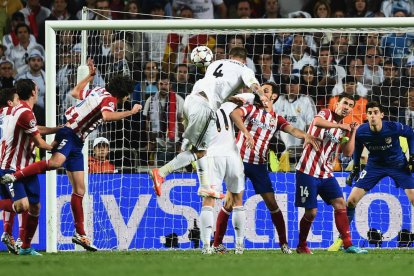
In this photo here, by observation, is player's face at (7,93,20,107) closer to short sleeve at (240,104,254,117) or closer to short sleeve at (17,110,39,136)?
short sleeve at (17,110,39,136)

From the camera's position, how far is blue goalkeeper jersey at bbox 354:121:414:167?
14438 mm

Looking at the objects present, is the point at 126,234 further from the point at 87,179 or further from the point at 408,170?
the point at 408,170

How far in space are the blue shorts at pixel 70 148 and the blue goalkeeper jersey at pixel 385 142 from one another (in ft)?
11.9

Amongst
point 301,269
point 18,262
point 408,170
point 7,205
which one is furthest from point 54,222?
point 301,269

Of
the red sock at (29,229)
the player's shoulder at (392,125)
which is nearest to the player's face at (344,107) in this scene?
the player's shoulder at (392,125)

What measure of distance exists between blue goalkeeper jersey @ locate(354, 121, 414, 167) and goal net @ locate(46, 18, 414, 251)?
1223mm

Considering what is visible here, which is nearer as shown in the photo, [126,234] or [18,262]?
[18,262]

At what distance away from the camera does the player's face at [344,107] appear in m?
13.7

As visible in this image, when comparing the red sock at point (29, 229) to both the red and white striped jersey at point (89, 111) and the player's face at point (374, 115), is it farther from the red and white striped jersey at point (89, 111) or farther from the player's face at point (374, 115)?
the player's face at point (374, 115)

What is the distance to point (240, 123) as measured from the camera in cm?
1351

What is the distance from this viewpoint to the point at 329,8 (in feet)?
62.8

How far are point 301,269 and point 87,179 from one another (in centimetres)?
620

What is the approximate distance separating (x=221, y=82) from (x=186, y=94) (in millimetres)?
3703

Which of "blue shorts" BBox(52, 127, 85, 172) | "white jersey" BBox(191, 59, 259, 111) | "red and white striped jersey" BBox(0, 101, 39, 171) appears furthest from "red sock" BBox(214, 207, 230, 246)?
"red and white striped jersey" BBox(0, 101, 39, 171)
